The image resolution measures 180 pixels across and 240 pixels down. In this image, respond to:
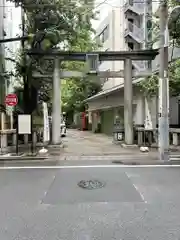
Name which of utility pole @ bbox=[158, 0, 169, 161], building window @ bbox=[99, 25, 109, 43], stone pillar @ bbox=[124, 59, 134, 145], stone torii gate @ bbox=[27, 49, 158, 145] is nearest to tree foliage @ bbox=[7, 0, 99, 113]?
stone torii gate @ bbox=[27, 49, 158, 145]

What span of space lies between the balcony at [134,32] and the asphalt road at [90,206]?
776 inches

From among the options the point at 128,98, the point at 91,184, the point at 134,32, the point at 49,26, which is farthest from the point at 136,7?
the point at 91,184

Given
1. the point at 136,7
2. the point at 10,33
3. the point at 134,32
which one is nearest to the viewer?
the point at 10,33

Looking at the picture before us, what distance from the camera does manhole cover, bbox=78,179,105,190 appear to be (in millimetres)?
8602

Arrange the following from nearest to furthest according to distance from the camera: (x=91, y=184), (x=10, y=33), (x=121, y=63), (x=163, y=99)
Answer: (x=91, y=184), (x=163, y=99), (x=10, y=33), (x=121, y=63)

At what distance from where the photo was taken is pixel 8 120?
858 inches

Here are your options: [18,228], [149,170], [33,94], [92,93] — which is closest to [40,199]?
[18,228]

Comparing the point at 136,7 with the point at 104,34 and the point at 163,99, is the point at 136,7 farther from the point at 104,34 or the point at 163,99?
the point at 163,99

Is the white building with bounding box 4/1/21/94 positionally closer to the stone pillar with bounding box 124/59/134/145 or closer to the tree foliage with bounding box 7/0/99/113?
the tree foliage with bounding box 7/0/99/113

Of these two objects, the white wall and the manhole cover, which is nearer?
the manhole cover

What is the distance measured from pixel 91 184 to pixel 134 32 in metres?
22.5

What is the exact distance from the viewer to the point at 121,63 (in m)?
31.1

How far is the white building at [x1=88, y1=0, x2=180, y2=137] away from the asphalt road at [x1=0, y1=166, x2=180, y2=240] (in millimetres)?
10457

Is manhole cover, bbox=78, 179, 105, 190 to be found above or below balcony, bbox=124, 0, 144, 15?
below
